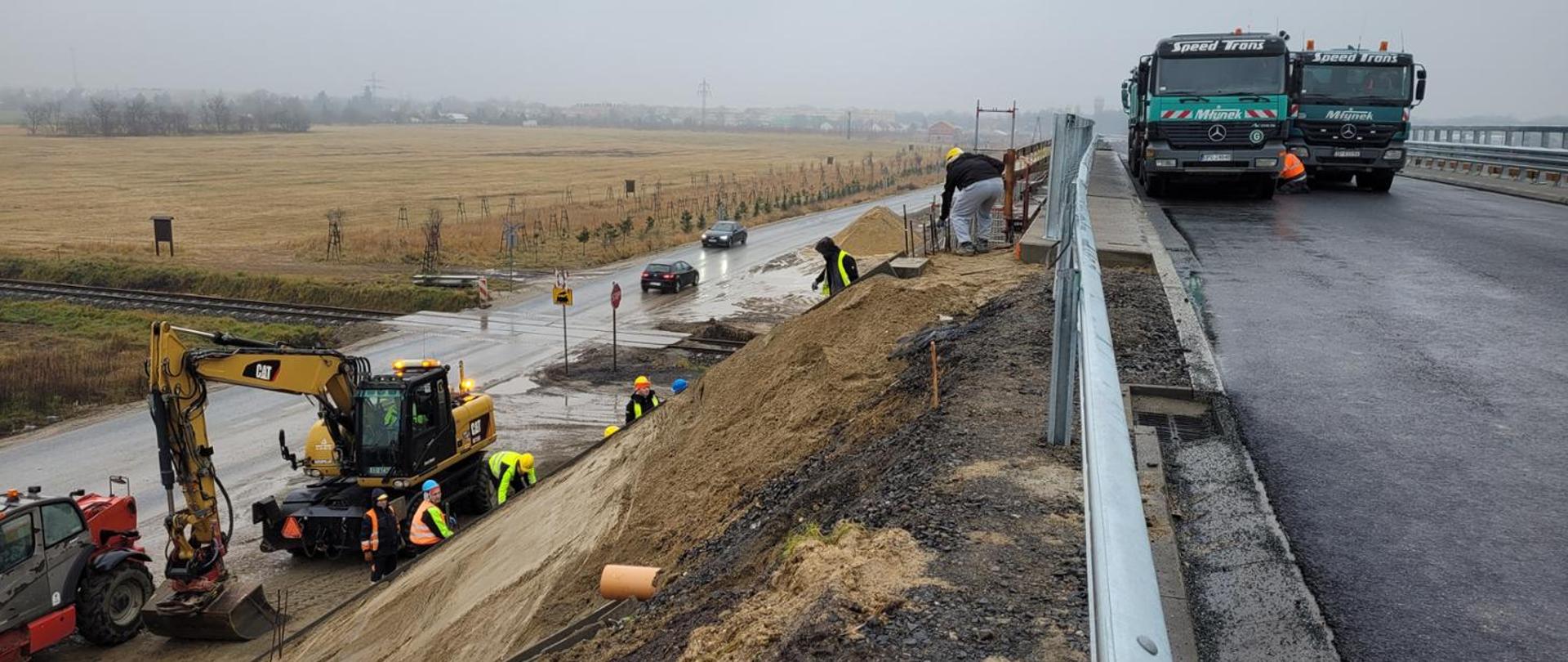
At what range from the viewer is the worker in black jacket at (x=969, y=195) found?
14.7m

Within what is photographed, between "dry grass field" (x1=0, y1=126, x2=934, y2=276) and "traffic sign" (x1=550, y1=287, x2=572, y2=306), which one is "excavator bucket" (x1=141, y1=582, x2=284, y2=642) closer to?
"traffic sign" (x1=550, y1=287, x2=572, y2=306)

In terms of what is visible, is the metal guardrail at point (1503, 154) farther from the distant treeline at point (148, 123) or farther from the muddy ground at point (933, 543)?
the distant treeline at point (148, 123)

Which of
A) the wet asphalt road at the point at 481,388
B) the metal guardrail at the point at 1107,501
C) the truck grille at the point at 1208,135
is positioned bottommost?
the wet asphalt road at the point at 481,388

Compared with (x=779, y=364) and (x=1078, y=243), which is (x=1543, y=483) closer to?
(x=1078, y=243)

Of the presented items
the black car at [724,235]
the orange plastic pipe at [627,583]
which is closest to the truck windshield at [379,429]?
the orange plastic pipe at [627,583]

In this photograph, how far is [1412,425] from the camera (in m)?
6.90

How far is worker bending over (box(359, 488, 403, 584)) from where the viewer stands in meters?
14.0

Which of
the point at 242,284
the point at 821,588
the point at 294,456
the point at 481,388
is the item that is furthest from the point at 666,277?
the point at 821,588

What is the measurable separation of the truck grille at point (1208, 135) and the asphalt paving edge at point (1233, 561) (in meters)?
13.3

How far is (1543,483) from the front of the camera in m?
5.84

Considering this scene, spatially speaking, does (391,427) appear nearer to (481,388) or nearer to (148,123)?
(481,388)

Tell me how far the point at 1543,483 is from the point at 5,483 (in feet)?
81.1

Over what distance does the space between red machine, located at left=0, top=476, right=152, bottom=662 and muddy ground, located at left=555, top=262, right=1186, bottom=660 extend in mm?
9868

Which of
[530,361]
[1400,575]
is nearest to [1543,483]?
[1400,575]
